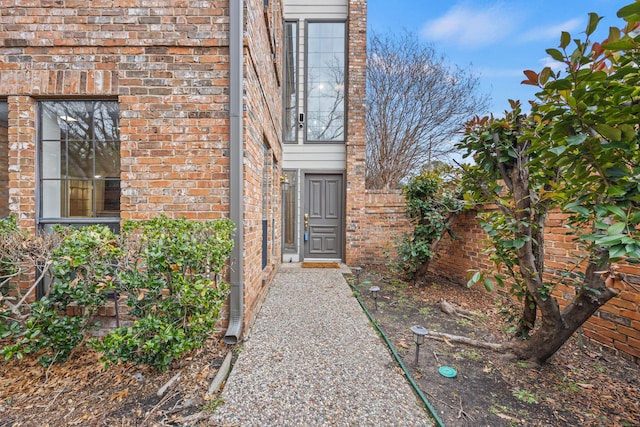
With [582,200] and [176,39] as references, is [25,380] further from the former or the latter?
[582,200]

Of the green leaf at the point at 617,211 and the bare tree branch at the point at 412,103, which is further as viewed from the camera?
the bare tree branch at the point at 412,103

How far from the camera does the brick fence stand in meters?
2.17

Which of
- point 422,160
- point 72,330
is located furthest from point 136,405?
point 422,160

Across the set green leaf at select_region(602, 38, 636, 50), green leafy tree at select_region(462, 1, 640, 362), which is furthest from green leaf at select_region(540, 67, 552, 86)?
green leaf at select_region(602, 38, 636, 50)

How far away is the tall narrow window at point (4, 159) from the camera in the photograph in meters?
2.39

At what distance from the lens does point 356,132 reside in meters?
5.87

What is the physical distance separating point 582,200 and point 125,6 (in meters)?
3.69

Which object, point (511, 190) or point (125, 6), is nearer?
point (511, 190)

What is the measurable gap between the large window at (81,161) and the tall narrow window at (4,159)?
0.30m

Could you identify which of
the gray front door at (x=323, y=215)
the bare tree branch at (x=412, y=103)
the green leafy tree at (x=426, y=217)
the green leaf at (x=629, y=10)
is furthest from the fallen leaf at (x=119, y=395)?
the bare tree branch at (x=412, y=103)

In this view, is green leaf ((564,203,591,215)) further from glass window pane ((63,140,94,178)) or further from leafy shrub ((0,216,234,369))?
glass window pane ((63,140,94,178))

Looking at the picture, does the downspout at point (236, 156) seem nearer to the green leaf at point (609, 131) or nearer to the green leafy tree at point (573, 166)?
the green leafy tree at point (573, 166)

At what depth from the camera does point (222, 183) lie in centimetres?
240

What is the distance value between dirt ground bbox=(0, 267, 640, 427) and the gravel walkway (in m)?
0.18
